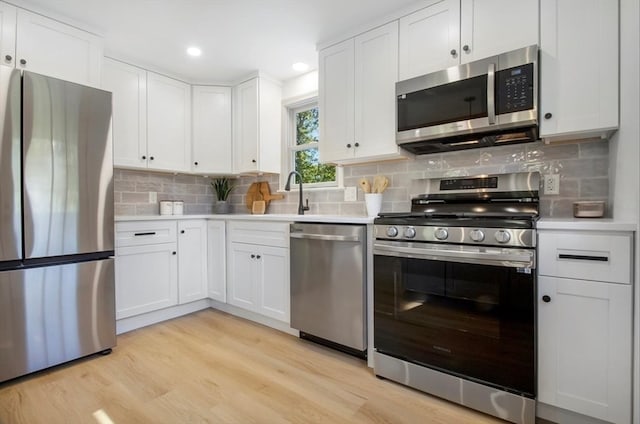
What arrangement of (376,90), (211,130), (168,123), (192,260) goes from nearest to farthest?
(376,90), (192,260), (168,123), (211,130)

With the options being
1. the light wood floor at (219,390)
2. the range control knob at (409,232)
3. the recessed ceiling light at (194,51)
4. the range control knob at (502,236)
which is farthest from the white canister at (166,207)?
the range control knob at (502,236)

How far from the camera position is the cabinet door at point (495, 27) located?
173cm

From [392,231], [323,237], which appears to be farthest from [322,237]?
[392,231]

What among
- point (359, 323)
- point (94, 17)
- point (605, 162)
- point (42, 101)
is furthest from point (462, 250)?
point (94, 17)

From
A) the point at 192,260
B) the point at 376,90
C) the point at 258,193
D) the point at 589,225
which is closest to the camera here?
the point at 589,225

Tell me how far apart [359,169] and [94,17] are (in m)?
2.23

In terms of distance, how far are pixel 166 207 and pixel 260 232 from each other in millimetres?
1205

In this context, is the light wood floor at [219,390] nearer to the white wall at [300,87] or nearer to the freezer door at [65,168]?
the freezer door at [65,168]

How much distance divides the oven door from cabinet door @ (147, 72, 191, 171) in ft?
7.73

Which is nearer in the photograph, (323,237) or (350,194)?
(323,237)

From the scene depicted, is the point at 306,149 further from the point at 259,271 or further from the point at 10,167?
the point at 10,167

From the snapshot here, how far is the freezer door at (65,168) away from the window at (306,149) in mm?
1695

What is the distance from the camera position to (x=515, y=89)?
68.6 inches

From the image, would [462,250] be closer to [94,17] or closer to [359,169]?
[359,169]
